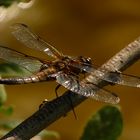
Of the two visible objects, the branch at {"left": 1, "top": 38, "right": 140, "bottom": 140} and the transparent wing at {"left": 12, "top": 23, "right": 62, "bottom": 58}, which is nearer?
the branch at {"left": 1, "top": 38, "right": 140, "bottom": 140}

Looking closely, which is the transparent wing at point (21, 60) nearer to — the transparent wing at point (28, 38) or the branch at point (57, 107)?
the transparent wing at point (28, 38)

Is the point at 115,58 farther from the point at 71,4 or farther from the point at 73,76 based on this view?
the point at 71,4

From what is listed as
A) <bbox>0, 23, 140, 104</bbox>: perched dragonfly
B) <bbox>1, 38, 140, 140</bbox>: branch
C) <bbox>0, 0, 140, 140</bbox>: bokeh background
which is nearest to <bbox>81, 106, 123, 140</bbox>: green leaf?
<bbox>0, 23, 140, 104</bbox>: perched dragonfly

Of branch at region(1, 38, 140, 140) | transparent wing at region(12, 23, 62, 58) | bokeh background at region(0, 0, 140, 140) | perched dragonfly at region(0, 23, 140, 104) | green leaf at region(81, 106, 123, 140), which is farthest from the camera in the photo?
bokeh background at region(0, 0, 140, 140)

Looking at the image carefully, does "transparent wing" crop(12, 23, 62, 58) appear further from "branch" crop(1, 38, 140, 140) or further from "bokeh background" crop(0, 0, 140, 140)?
"bokeh background" crop(0, 0, 140, 140)

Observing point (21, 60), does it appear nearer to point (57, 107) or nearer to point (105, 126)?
point (105, 126)

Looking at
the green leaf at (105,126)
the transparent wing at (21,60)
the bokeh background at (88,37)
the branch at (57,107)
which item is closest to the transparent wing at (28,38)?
the transparent wing at (21,60)

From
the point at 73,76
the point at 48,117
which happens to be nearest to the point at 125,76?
the point at 73,76
